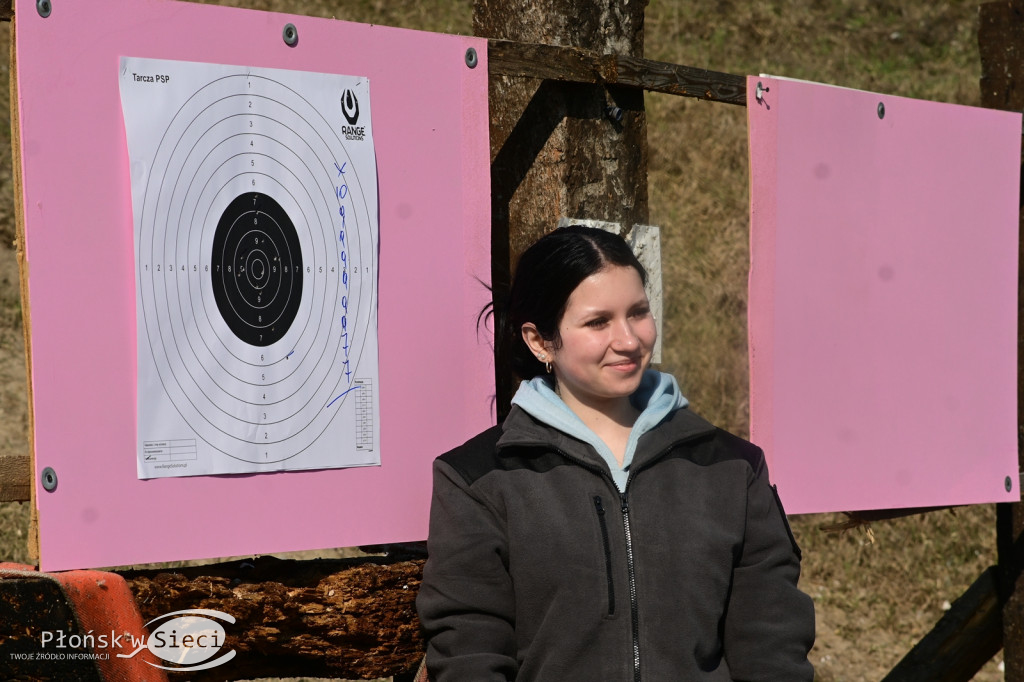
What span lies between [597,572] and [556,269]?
62 centimetres

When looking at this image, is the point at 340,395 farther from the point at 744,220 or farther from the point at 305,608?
the point at 744,220

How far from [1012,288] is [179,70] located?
2626 mm

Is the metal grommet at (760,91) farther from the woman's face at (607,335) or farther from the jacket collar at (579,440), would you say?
the jacket collar at (579,440)

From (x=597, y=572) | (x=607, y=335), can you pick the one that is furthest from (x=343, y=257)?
(x=597, y=572)

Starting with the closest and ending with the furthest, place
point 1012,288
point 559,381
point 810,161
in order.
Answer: point 559,381 → point 810,161 → point 1012,288

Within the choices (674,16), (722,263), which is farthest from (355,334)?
(674,16)

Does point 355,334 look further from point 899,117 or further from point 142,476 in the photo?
point 899,117

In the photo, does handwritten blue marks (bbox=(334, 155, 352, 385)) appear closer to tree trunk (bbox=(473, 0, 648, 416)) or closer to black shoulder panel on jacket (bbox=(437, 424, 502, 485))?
black shoulder panel on jacket (bbox=(437, 424, 502, 485))

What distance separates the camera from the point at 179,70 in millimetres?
2260

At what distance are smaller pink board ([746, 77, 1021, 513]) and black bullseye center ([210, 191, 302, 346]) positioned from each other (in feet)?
4.03

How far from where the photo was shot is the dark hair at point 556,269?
249 cm

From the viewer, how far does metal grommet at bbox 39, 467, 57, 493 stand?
209 cm

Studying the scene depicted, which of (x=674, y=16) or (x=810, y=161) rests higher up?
(x=674, y=16)

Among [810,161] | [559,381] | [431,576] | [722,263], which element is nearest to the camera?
[431,576]
